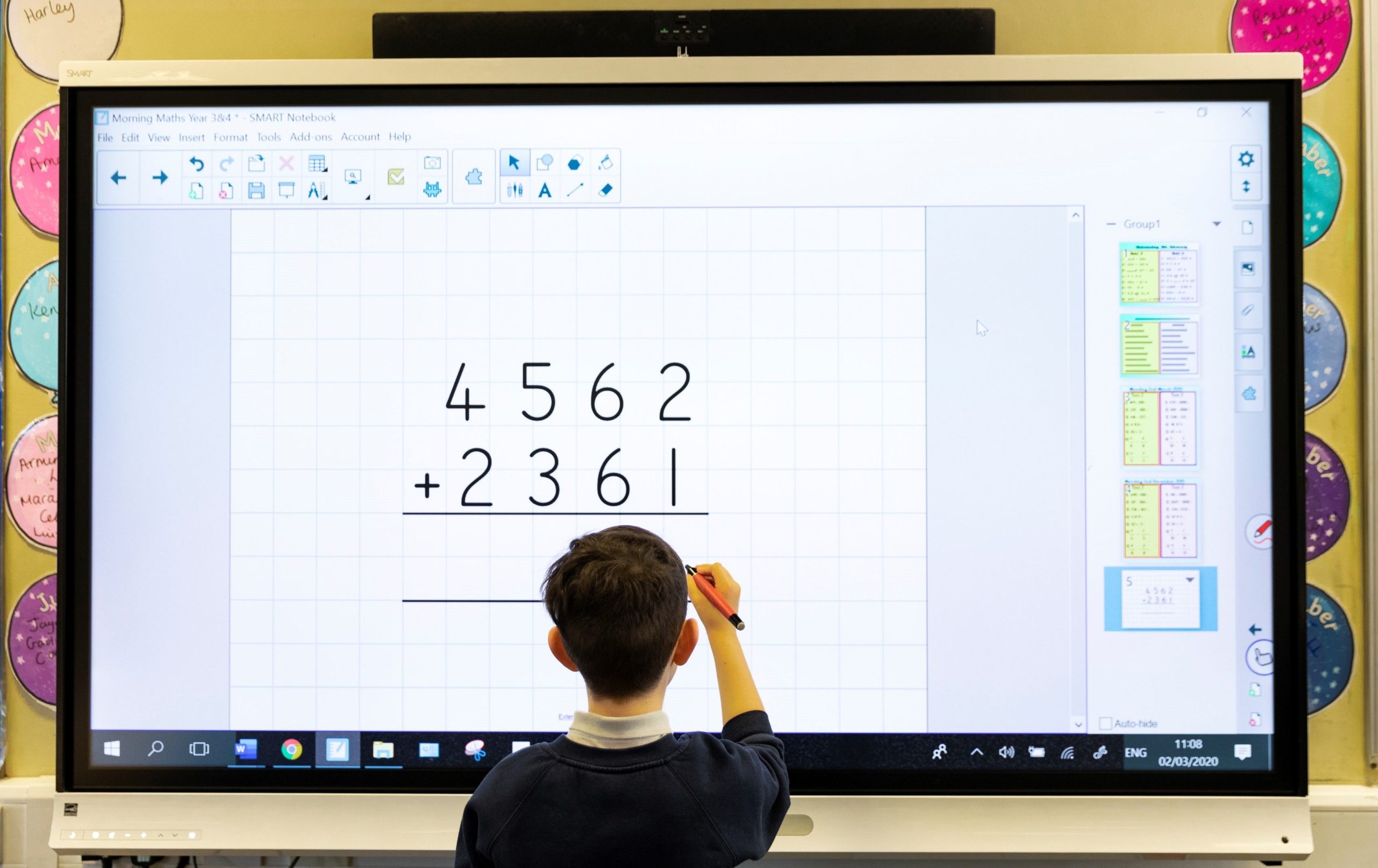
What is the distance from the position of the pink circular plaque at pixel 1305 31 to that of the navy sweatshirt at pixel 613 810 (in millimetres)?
1240

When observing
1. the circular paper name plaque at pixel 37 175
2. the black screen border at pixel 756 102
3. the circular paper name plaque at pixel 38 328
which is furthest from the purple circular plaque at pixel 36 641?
the circular paper name plaque at pixel 37 175

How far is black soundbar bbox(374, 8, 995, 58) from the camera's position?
4.07 feet

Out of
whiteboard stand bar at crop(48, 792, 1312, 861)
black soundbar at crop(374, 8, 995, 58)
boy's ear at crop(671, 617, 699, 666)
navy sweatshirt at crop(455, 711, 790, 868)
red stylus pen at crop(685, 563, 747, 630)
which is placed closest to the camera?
navy sweatshirt at crop(455, 711, 790, 868)

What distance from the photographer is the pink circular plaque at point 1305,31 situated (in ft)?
4.18

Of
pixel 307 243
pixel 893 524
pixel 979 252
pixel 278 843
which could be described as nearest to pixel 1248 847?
pixel 893 524

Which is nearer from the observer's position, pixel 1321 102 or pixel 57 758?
pixel 57 758

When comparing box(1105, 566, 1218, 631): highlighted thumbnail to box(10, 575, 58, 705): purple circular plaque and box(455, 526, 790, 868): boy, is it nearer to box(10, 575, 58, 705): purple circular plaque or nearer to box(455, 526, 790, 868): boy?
box(455, 526, 790, 868): boy

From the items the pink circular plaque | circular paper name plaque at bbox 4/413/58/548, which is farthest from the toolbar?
the pink circular plaque

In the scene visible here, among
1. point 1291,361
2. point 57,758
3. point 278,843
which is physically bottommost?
point 278,843

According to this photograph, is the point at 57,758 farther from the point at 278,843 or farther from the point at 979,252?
the point at 979,252

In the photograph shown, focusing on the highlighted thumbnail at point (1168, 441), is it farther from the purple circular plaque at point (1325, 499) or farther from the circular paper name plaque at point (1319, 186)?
the circular paper name plaque at point (1319, 186)

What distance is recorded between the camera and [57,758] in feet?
3.81

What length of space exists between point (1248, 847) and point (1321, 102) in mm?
1027

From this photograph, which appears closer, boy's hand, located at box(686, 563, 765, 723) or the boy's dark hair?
the boy's dark hair
